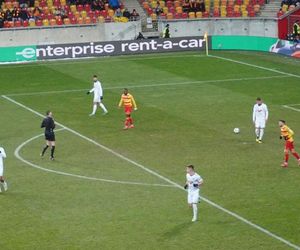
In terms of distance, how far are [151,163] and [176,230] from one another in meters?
8.11

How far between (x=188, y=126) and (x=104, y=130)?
387cm

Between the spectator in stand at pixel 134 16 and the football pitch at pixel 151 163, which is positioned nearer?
the football pitch at pixel 151 163

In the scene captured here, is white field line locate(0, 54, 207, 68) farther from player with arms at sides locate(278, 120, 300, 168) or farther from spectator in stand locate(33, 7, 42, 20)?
player with arms at sides locate(278, 120, 300, 168)

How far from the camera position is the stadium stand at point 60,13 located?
6538cm

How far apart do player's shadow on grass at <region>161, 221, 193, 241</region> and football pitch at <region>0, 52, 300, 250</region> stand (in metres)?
0.03

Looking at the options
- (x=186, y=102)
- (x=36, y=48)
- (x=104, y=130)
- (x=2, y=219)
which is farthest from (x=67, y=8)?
(x=2, y=219)

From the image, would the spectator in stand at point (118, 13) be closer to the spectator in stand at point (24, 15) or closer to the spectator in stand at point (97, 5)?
the spectator in stand at point (97, 5)

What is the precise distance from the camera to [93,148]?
1394 inches

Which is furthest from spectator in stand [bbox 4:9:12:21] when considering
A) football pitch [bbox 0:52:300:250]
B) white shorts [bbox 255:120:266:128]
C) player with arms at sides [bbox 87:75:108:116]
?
white shorts [bbox 255:120:266:128]

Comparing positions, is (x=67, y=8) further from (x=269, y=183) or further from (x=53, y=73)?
(x=269, y=183)

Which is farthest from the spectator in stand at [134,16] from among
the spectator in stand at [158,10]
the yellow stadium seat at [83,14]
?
the yellow stadium seat at [83,14]

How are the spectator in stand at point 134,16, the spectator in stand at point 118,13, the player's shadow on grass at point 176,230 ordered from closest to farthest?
the player's shadow on grass at point 176,230 < the spectator in stand at point 134,16 < the spectator in stand at point 118,13

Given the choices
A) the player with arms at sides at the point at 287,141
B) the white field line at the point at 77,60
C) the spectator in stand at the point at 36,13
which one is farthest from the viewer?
the spectator in stand at the point at 36,13

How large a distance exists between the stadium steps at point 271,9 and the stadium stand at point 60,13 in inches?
409
